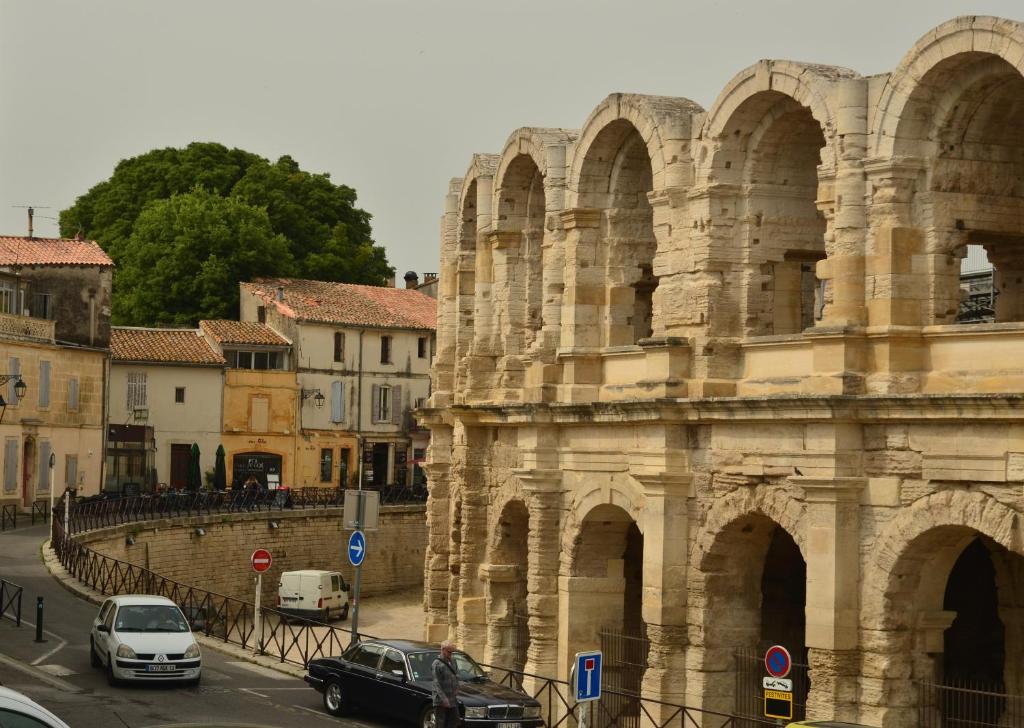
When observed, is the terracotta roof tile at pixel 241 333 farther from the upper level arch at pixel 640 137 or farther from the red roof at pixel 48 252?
the upper level arch at pixel 640 137

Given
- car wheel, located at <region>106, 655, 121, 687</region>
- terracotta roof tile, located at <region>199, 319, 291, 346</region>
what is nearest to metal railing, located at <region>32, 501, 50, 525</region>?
terracotta roof tile, located at <region>199, 319, 291, 346</region>

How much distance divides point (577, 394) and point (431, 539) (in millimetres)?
8060

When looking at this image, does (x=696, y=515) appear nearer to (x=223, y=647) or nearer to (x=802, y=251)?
(x=802, y=251)

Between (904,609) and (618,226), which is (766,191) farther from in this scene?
(904,609)

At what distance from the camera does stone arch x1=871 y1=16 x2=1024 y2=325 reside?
24.0 m

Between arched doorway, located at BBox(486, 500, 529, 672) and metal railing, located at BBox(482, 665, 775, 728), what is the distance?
706 millimetres

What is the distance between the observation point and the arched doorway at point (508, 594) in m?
33.9

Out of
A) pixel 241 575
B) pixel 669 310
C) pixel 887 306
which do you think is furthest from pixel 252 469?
pixel 887 306

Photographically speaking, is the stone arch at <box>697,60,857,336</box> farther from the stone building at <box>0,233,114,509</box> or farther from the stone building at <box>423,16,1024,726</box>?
the stone building at <box>0,233,114,509</box>

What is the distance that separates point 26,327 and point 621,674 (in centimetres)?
3055

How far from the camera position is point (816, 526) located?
2466 centimetres

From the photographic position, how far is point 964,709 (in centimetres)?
2619

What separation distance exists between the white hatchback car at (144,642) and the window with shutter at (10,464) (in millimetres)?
25105

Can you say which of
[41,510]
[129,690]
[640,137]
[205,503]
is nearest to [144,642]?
[129,690]
